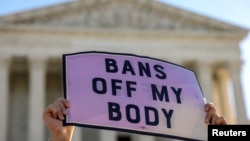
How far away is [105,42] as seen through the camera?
44.0m

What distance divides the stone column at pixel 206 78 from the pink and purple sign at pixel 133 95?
123ft

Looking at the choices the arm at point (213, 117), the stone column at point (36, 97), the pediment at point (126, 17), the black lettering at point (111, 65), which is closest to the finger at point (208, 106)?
the arm at point (213, 117)

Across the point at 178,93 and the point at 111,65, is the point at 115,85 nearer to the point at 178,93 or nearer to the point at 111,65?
the point at 111,65

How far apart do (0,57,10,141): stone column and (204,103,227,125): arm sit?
35846 mm

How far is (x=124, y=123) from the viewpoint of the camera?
17.4ft

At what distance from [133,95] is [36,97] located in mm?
35943

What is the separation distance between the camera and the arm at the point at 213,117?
4.86 metres

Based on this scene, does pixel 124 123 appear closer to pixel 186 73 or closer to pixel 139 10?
pixel 186 73

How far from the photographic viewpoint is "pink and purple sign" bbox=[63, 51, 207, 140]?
5297 millimetres

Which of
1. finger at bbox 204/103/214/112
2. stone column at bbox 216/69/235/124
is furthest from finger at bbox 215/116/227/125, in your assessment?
stone column at bbox 216/69/235/124

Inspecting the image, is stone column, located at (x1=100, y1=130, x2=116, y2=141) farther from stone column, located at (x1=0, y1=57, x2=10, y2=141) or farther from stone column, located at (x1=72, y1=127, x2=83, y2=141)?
stone column, located at (x1=0, y1=57, x2=10, y2=141)

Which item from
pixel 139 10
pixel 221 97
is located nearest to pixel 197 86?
pixel 139 10

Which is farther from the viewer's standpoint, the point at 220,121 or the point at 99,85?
the point at 99,85

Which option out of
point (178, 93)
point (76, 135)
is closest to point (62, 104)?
point (178, 93)
